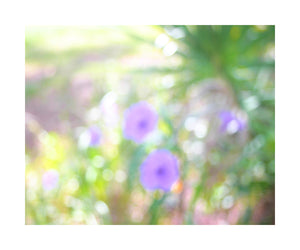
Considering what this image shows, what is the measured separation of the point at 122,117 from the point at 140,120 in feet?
0.22

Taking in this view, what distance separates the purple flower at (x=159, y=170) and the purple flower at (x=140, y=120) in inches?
3.3

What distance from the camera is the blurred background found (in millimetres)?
1777

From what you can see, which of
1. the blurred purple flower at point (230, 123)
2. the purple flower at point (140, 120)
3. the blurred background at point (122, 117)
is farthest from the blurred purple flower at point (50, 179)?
the blurred purple flower at point (230, 123)

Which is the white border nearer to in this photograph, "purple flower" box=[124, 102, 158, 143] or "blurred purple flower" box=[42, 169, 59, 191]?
"blurred purple flower" box=[42, 169, 59, 191]

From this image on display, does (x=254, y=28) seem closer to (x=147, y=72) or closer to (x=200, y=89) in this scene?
(x=200, y=89)

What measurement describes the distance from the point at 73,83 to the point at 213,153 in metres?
0.57

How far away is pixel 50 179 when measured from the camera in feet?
5.88

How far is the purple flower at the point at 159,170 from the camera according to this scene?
5.84ft

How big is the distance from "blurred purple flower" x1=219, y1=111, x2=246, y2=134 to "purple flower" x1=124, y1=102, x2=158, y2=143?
0.25 meters

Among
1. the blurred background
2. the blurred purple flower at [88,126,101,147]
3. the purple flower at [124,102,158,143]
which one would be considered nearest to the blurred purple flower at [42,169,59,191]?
the blurred background
